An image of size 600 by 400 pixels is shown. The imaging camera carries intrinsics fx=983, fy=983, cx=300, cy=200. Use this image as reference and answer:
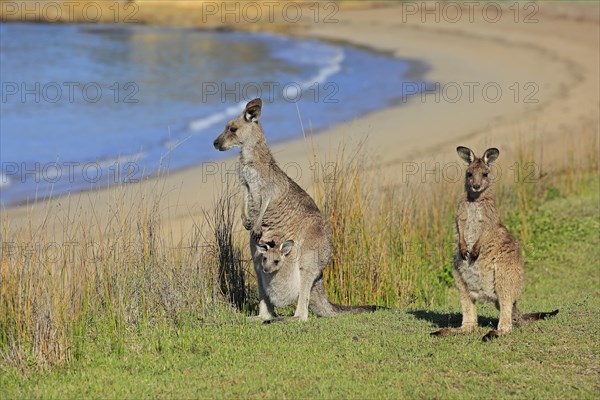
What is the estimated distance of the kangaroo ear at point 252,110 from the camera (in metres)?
8.55

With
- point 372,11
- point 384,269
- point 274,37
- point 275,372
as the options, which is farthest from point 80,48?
point 275,372

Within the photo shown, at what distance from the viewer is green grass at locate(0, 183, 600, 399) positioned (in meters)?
6.27

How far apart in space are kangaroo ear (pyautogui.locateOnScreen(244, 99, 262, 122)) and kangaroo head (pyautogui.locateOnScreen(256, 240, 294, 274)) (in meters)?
1.17

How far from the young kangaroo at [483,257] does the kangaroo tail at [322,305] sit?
1.18 meters

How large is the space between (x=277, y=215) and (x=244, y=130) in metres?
0.82

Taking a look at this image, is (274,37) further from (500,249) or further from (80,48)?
(500,249)

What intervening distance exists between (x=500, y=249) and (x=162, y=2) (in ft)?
136

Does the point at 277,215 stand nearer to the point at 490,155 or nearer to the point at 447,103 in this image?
the point at 490,155

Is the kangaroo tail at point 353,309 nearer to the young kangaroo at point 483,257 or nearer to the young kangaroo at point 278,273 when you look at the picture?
the young kangaroo at point 278,273

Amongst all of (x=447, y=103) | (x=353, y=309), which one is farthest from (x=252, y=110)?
(x=447, y=103)

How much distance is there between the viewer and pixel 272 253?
812 centimetres

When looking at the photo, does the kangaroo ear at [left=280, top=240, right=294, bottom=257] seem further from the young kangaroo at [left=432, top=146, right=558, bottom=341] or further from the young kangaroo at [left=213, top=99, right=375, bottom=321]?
the young kangaroo at [left=432, top=146, right=558, bottom=341]

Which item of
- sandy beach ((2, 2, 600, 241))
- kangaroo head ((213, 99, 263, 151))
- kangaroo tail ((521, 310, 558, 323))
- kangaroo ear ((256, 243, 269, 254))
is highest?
sandy beach ((2, 2, 600, 241))

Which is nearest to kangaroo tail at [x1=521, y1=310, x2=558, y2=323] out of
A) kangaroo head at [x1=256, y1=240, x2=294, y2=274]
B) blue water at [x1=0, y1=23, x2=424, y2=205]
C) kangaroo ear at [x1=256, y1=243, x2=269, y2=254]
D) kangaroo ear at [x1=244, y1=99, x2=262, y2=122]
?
kangaroo head at [x1=256, y1=240, x2=294, y2=274]
